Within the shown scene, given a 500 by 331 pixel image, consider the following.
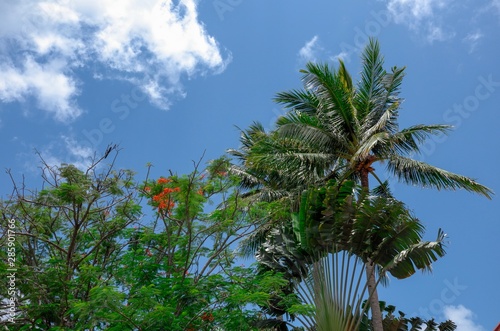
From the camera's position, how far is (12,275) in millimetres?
9562

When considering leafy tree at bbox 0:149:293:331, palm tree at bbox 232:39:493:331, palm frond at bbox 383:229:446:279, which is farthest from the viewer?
palm tree at bbox 232:39:493:331

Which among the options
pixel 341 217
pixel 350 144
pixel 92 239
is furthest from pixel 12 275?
pixel 350 144

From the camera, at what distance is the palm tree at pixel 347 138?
16.3 meters

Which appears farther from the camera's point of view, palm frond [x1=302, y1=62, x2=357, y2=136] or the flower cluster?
palm frond [x1=302, y1=62, x2=357, y2=136]

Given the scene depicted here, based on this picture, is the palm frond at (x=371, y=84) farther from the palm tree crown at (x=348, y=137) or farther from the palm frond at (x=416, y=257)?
the palm frond at (x=416, y=257)

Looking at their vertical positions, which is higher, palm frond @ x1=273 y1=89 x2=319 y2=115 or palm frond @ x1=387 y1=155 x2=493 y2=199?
palm frond @ x1=273 y1=89 x2=319 y2=115

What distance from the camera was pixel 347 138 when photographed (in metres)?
16.7

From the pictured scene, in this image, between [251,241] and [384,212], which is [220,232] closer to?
[384,212]

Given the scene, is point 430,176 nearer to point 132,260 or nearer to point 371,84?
point 371,84

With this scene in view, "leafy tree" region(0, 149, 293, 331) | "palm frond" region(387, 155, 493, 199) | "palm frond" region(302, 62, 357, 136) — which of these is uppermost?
"palm frond" region(302, 62, 357, 136)

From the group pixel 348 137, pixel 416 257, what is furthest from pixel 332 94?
pixel 416 257

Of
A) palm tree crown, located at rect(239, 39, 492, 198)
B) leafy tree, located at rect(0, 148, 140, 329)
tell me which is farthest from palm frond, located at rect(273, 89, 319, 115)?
leafy tree, located at rect(0, 148, 140, 329)

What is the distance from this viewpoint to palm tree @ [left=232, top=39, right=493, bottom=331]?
16.3m

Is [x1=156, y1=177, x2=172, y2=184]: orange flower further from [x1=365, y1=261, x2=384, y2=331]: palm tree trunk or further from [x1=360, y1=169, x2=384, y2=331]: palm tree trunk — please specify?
[x1=365, y1=261, x2=384, y2=331]: palm tree trunk
